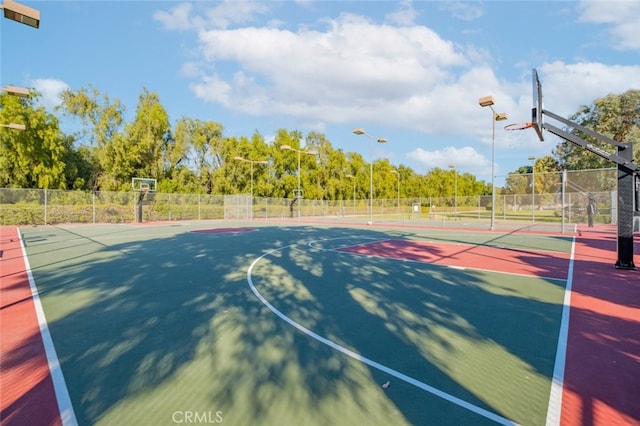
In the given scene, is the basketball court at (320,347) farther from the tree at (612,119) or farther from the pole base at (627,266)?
the tree at (612,119)

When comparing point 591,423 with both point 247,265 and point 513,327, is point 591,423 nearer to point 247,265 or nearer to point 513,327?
point 513,327

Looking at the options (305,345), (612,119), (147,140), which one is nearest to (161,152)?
(147,140)

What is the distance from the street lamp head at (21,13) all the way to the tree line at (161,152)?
2968 cm

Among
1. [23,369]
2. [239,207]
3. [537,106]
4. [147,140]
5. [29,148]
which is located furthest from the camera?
[239,207]

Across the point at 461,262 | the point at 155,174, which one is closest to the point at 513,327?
the point at 461,262

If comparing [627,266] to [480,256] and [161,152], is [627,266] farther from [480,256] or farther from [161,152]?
[161,152]

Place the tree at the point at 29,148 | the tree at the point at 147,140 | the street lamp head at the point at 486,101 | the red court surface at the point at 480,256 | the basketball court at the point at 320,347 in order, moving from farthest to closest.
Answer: the tree at the point at 147,140 < the tree at the point at 29,148 < the street lamp head at the point at 486,101 < the red court surface at the point at 480,256 < the basketball court at the point at 320,347

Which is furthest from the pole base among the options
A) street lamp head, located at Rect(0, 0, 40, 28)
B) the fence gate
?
the fence gate

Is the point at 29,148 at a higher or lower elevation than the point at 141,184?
higher

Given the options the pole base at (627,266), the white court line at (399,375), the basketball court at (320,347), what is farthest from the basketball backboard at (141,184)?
the pole base at (627,266)

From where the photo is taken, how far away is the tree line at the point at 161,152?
31.2 meters

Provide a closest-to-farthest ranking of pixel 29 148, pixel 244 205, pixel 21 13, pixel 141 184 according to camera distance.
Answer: pixel 21 13 < pixel 29 148 < pixel 141 184 < pixel 244 205

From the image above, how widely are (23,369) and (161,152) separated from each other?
42.7 meters

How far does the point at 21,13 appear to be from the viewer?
7.13 m
